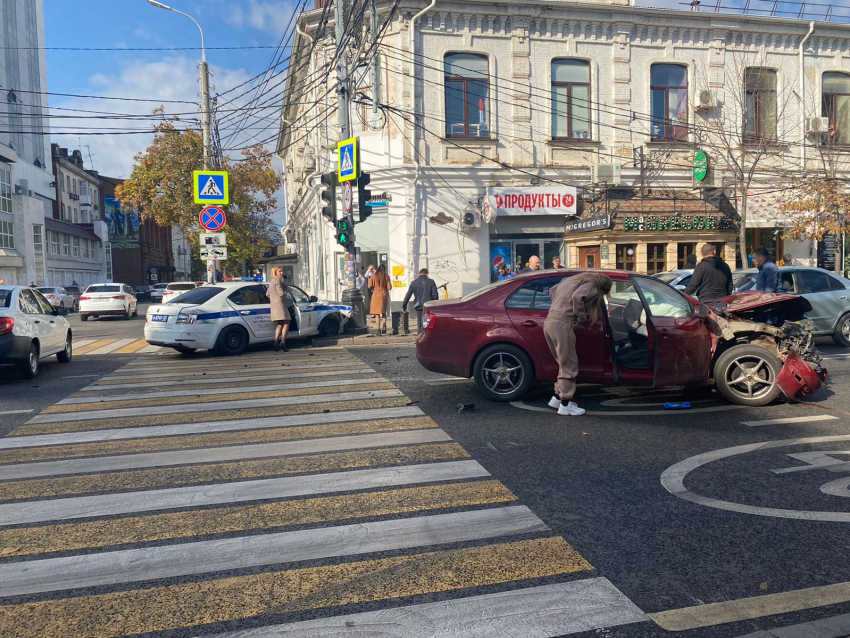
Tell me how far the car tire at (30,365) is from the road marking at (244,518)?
24.6ft

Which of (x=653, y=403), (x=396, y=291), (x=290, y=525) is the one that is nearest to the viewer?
(x=290, y=525)

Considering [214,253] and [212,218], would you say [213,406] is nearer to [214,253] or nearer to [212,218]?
[212,218]

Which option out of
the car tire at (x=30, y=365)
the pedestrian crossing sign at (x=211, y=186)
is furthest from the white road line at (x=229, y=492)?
the pedestrian crossing sign at (x=211, y=186)

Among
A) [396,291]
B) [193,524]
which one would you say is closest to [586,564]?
[193,524]

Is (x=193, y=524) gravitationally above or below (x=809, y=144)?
below

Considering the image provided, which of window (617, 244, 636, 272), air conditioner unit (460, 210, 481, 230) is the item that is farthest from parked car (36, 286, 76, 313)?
window (617, 244, 636, 272)

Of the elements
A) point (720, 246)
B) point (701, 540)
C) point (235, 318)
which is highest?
point (720, 246)

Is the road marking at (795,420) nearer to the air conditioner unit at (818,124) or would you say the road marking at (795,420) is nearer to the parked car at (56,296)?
the air conditioner unit at (818,124)

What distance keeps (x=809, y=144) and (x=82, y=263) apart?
67.6 m

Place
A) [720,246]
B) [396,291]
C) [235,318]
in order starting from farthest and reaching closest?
1. [720,246]
2. [396,291]
3. [235,318]

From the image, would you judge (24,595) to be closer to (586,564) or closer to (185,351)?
(586,564)

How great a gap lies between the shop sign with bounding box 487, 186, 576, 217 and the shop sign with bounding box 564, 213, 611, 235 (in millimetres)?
480

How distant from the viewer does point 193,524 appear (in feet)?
14.3

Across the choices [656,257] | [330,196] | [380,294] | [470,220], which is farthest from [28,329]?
[656,257]
